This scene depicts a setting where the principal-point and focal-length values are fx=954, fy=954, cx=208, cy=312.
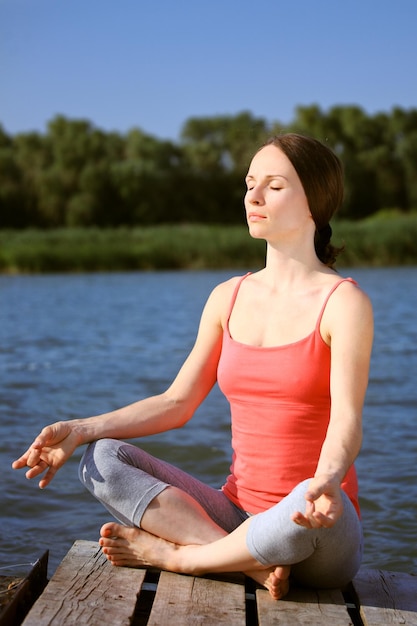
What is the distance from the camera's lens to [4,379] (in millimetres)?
7254

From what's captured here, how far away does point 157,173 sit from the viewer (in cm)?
4259

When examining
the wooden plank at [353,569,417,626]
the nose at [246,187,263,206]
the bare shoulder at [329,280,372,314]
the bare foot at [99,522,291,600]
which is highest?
the nose at [246,187,263,206]

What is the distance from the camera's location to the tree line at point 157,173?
41.2 metres

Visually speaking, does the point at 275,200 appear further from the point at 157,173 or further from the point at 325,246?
the point at 157,173

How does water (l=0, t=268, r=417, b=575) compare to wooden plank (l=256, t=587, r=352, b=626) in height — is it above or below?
below

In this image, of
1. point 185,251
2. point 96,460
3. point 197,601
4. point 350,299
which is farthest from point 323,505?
point 185,251

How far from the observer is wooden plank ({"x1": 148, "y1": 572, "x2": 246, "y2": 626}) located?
1.94 m

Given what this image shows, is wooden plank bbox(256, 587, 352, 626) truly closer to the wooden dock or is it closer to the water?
the wooden dock

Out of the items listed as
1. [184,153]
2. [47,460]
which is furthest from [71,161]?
[47,460]

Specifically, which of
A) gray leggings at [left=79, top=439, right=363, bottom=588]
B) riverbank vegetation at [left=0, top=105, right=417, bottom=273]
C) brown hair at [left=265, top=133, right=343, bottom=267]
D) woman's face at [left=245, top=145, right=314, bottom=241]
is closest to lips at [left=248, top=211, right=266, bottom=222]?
woman's face at [left=245, top=145, right=314, bottom=241]

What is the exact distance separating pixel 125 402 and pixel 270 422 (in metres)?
4.19

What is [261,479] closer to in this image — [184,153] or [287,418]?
[287,418]

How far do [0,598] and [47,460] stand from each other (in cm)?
34

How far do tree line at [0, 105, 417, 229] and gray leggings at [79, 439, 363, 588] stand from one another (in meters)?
36.6
